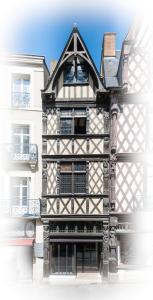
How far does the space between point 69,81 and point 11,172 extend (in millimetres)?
4635

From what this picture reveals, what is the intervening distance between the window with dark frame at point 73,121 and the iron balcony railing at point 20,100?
1.58 meters

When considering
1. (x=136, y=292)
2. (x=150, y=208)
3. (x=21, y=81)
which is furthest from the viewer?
(x=21, y=81)

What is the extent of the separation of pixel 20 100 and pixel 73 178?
4011 millimetres

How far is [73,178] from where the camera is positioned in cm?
1280

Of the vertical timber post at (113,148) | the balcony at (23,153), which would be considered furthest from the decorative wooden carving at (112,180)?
the balcony at (23,153)

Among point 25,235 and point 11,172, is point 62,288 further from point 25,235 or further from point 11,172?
point 11,172

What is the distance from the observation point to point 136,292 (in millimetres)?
7980

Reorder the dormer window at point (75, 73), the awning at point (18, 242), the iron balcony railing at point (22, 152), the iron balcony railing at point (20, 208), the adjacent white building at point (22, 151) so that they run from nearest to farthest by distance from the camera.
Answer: the awning at point (18, 242)
the iron balcony railing at point (20, 208)
the adjacent white building at point (22, 151)
the iron balcony railing at point (22, 152)
the dormer window at point (75, 73)

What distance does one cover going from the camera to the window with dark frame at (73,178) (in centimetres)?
1276

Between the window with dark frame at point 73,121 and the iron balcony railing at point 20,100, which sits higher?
the iron balcony railing at point 20,100

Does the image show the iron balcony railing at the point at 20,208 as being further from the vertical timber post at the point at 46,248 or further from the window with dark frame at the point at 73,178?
the window with dark frame at the point at 73,178

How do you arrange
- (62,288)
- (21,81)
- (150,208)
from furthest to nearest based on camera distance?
(21,81)
(150,208)
(62,288)

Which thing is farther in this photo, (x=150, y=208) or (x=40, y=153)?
(x=40, y=153)

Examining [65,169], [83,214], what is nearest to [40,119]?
[65,169]
